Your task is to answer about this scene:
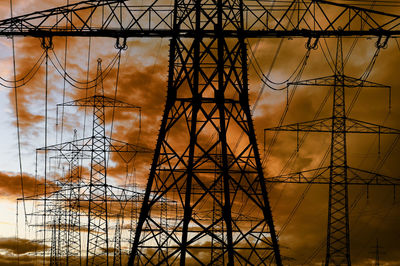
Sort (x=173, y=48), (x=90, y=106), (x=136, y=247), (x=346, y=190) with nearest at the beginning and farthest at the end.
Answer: (x=136, y=247) < (x=173, y=48) < (x=346, y=190) < (x=90, y=106)

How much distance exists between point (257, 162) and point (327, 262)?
57.4ft

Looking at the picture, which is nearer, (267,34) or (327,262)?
(267,34)

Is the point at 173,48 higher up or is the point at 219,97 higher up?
the point at 173,48

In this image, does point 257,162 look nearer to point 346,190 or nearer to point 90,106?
point 346,190

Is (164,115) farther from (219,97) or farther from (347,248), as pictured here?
(347,248)

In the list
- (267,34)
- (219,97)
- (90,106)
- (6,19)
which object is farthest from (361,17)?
(90,106)

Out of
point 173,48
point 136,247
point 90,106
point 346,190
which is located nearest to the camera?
point 136,247

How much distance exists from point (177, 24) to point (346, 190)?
17.7m

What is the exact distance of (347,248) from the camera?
36.2 meters

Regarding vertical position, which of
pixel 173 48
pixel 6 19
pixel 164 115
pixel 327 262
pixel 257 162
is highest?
pixel 6 19

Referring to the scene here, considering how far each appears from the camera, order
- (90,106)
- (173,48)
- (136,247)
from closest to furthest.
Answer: (136,247) < (173,48) < (90,106)

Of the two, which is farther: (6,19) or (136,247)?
(6,19)

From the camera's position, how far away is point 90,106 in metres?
40.6

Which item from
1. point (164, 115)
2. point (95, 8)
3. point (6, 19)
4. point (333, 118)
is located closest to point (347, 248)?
point (333, 118)
